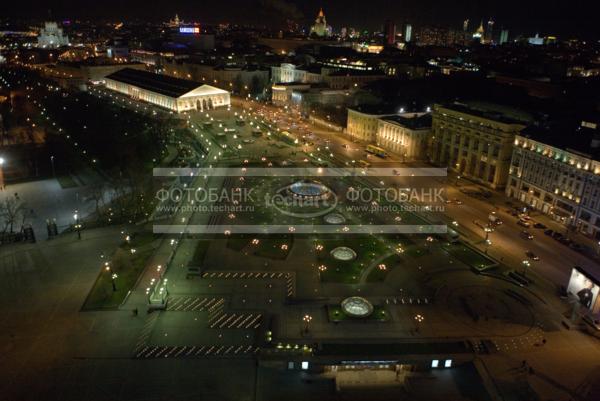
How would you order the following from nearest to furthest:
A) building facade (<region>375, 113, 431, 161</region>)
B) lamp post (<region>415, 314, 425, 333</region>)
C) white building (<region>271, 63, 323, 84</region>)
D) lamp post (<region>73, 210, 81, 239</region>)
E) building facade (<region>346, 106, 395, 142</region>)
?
1. lamp post (<region>415, 314, 425, 333</region>)
2. lamp post (<region>73, 210, 81, 239</region>)
3. building facade (<region>375, 113, 431, 161</region>)
4. building facade (<region>346, 106, 395, 142</region>)
5. white building (<region>271, 63, 323, 84</region>)

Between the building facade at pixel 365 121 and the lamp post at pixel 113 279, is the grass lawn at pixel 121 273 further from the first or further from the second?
the building facade at pixel 365 121

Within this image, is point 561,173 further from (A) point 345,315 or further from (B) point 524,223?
(A) point 345,315

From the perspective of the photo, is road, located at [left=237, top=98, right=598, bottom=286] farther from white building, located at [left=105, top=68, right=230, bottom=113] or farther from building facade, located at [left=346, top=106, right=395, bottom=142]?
white building, located at [left=105, top=68, right=230, bottom=113]

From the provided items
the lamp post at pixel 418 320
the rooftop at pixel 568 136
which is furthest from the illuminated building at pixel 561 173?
the lamp post at pixel 418 320

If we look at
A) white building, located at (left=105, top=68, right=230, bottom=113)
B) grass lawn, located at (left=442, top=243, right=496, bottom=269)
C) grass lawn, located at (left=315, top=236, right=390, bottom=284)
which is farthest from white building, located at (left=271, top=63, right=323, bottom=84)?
grass lawn, located at (left=442, top=243, right=496, bottom=269)

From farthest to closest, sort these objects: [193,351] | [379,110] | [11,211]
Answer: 1. [379,110]
2. [11,211]
3. [193,351]

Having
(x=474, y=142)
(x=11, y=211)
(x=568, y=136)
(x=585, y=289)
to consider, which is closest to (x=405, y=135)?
(x=474, y=142)

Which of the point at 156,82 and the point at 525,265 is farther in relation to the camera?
the point at 156,82
